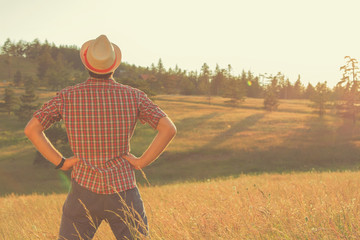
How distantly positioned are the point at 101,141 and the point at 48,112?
1.66 ft

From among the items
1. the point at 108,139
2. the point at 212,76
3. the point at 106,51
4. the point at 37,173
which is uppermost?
the point at 212,76

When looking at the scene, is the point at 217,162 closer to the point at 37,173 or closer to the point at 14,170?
the point at 37,173

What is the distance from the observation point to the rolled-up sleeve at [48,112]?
8.67 ft

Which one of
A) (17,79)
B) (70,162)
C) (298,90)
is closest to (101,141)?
(70,162)

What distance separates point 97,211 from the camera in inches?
106

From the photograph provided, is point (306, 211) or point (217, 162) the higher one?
point (306, 211)

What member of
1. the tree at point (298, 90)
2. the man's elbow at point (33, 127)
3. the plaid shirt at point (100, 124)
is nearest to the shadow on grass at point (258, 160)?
the plaid shirt at point (100, 124)

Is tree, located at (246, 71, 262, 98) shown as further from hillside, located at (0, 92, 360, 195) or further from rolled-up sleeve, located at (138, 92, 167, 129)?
rolled-up sleeve, located at (138, 92, 167, 129)

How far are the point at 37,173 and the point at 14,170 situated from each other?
2.73m

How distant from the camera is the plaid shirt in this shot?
2.65m

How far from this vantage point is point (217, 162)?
3225 cm

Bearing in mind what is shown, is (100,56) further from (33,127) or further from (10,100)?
(10,100)

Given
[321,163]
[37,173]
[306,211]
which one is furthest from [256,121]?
[306,211]

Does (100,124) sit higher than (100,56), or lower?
lower
